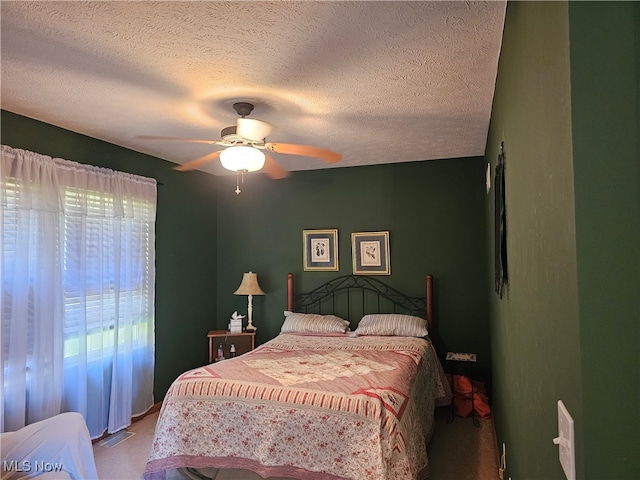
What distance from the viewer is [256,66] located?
2242 millimetres

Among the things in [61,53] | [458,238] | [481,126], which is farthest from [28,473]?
[458,238]

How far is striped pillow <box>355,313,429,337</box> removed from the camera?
13.5 ft

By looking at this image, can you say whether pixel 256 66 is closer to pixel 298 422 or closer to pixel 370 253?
pixel 298 422

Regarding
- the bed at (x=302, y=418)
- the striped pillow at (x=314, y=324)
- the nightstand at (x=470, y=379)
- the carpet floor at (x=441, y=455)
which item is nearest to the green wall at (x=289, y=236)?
the nightstand at (x=470, y=379)

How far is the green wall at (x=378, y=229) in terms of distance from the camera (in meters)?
4.46

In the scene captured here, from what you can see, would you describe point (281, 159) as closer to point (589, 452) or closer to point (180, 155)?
point (180, 155)

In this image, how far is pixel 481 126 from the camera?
Answer: 3357 millimetres

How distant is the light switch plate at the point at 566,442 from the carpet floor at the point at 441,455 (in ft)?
7.14

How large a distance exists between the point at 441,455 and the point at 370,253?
215 centimetres

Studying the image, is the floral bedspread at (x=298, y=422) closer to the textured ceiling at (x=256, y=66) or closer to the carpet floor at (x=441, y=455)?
the carpet floor at (x=441, y=455)

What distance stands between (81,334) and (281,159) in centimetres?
243

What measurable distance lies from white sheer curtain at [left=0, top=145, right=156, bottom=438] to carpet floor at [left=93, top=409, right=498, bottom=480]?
0.87 feet

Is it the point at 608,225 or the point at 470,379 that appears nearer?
the point at 608,225

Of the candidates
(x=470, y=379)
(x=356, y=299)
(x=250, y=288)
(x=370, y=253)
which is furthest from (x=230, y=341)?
(x=470, y=379)
